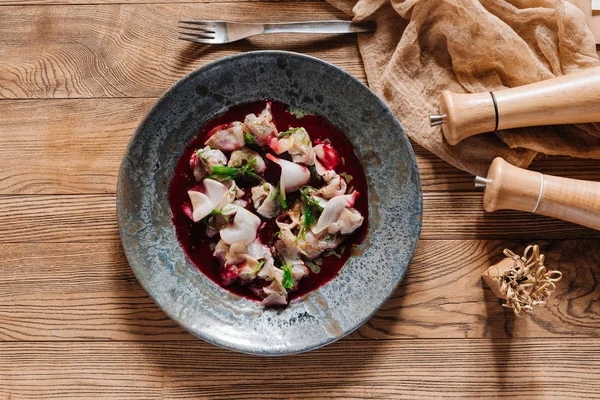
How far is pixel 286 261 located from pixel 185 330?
289 mm

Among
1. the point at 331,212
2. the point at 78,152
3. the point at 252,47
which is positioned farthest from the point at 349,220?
the point at 78,152

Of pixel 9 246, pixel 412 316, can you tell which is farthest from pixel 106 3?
pixel 412 316

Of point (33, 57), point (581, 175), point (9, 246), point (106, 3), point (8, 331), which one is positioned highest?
point (106, 3)

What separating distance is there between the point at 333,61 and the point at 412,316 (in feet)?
2.11

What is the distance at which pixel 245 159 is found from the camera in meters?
1.20

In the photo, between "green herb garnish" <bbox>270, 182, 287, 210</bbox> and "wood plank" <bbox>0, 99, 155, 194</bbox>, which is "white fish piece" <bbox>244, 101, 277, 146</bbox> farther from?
"wood plank" <bbox>0, 99, 155, 194</bbox>

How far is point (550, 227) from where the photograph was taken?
1.26 meters

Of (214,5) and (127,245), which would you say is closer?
(127,245)

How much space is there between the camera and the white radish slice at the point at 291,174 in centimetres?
118

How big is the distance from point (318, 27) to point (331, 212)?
45 cm

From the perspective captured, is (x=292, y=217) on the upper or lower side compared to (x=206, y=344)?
upper

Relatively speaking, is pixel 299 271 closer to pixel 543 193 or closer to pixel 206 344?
pixel 206 344

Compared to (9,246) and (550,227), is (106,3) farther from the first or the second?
(550,227)

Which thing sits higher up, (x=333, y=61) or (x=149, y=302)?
(x=333, y=61)
